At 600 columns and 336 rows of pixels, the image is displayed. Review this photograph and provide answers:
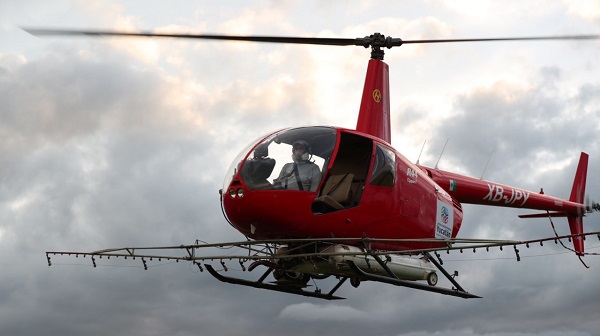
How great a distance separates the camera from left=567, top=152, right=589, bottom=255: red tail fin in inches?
1104

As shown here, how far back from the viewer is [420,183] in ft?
60.3

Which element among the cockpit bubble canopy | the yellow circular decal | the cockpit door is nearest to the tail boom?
the yellow circular decal

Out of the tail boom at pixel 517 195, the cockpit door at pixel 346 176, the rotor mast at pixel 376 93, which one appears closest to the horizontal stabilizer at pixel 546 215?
the tail boom at pixel 517 195

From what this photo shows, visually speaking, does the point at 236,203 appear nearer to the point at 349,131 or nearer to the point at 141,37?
the point at 349,131

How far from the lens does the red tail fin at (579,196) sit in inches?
1104

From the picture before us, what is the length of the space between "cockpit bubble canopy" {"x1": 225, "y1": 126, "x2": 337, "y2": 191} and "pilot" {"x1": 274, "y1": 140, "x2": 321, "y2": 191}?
40 mm

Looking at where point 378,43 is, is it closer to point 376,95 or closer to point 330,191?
point 376,95

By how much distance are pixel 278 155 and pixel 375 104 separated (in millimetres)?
6149

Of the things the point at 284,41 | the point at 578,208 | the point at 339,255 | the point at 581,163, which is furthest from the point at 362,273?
the point at 581,163

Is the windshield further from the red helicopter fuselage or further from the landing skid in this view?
the landing skid

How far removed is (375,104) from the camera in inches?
851

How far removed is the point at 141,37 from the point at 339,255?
6489mm

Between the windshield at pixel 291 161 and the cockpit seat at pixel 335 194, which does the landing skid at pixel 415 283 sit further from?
the windshield at pixel 291 161

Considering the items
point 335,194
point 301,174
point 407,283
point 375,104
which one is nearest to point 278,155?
point 301,174
